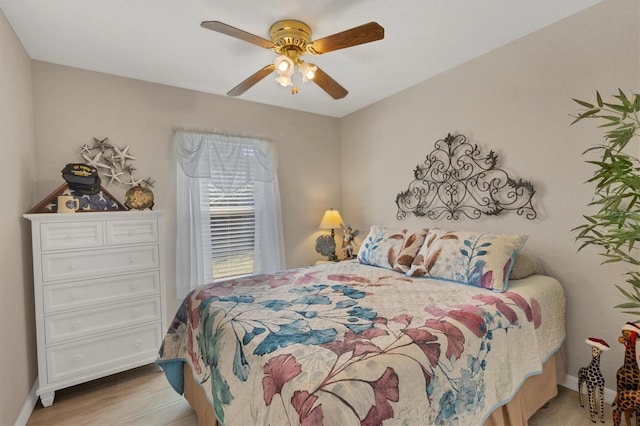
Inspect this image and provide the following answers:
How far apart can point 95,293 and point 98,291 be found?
0.02 m

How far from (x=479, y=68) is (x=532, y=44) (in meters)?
0.40

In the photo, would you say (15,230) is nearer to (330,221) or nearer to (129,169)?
(129,169)

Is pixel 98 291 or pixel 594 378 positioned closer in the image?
pixel 594 378

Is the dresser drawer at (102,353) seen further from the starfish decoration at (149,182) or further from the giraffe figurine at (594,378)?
the giraffe figurine at (594,378)

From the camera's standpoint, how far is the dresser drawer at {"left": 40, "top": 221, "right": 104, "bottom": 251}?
2.16 meters

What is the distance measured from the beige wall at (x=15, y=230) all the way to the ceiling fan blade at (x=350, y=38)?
1.90m

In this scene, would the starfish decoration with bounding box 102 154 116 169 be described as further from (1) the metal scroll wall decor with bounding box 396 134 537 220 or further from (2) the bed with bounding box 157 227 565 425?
(1) the metal scroll wall decor with bounding box 396 134 537 220

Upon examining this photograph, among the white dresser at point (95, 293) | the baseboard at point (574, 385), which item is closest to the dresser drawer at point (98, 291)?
the white dresser at point (95, 293)

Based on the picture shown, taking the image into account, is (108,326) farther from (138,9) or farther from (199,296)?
(138,9)

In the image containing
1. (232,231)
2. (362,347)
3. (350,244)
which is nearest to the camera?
(362,347)

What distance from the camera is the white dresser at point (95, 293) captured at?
7.04 feet

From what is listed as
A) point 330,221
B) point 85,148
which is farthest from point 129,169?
point 330,221

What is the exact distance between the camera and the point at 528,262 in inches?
85.4

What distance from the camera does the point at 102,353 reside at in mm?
2340
